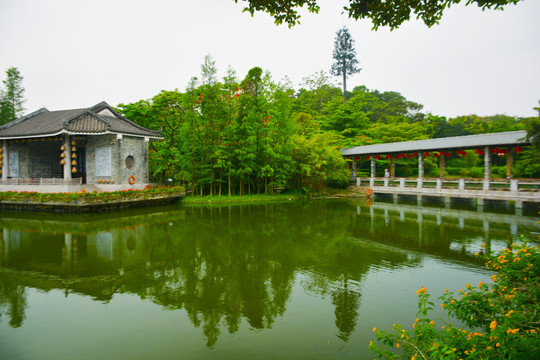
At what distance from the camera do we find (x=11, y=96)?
1248 inches

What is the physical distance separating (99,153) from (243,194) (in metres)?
9.01

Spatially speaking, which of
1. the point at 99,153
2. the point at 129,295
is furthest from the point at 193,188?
the point at 129,295

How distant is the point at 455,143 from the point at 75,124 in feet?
70.4

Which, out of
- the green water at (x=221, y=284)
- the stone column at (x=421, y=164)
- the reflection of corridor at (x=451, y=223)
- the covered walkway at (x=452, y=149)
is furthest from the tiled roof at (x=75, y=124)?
the stone column at (x=421, y=164)

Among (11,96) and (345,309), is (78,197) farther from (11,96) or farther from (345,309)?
(11,96)

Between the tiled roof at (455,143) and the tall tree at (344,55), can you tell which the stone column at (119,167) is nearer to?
the tiled roof at (455,143)

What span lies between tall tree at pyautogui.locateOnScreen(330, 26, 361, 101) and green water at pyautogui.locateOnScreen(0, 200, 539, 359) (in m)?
30.8

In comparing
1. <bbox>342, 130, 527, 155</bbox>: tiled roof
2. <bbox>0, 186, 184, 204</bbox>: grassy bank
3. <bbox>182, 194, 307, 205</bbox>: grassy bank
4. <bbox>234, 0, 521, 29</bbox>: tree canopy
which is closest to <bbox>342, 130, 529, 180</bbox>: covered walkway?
<bbox>342, 130, 527, 155</bbox>: tiled roof

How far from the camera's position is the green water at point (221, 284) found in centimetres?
385

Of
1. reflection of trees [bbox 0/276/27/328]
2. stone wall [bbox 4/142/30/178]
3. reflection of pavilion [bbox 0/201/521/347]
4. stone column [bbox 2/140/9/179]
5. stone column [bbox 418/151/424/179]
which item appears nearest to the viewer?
reflection of trees [bbox 0/276/27/328]

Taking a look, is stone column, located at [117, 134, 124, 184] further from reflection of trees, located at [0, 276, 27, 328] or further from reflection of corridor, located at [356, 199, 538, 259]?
reflection of corridor, located at [356, 199, 538, 259]

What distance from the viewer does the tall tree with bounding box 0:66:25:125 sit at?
102 ft

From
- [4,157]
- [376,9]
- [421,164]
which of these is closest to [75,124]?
[4,157]

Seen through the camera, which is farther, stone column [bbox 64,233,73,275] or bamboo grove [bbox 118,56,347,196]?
bamboo grove [bbox 118,56,347,196]
